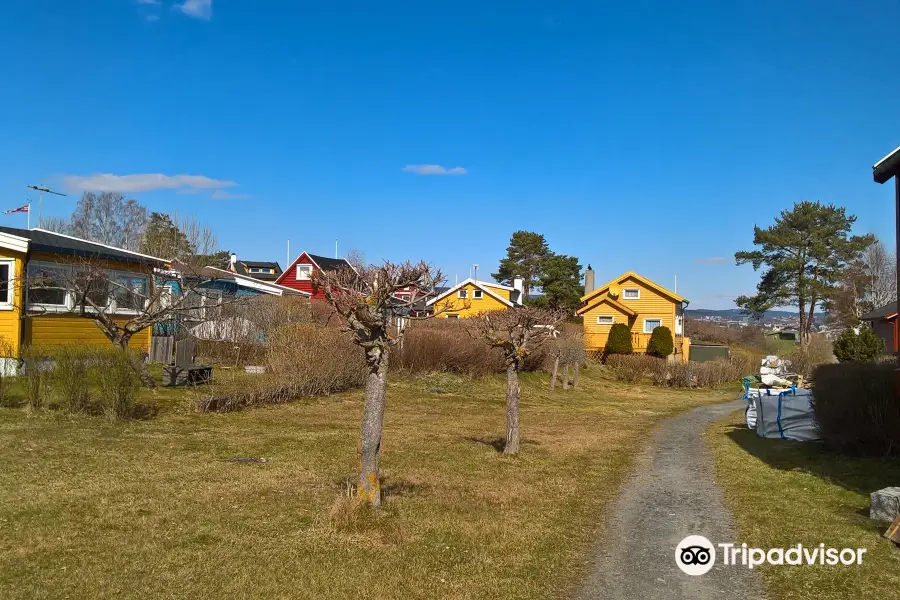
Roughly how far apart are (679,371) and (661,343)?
6.67m

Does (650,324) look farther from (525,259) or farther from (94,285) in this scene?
(94,285)

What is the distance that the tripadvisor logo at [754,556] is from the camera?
6230 mm

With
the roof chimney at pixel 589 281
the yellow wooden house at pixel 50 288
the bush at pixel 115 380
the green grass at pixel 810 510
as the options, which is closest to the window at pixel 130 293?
the yellow wooden house at pixel 50 288

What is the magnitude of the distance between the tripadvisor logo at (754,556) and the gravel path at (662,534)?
91 millimetres

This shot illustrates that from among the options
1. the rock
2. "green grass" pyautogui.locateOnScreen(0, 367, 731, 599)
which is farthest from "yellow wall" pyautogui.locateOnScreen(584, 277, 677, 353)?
the rock

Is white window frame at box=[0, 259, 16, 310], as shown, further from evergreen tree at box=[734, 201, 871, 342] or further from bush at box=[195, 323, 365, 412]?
evergreen tree at box=[734, 201, 871, 342]

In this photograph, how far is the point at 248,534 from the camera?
21.0 feet

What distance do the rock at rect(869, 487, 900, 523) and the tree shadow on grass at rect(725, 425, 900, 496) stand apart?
1400mm

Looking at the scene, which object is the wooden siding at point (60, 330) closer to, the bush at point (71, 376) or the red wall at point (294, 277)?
the bush at point (71, 376)

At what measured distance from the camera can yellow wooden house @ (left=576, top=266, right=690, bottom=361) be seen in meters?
41.8

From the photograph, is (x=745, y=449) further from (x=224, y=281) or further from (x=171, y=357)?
(x=224, y=281)

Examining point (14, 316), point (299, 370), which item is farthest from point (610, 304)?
point (14, 316)

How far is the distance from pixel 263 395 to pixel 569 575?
36.0ft

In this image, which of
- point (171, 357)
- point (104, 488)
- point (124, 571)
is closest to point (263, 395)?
point (171, 357)
